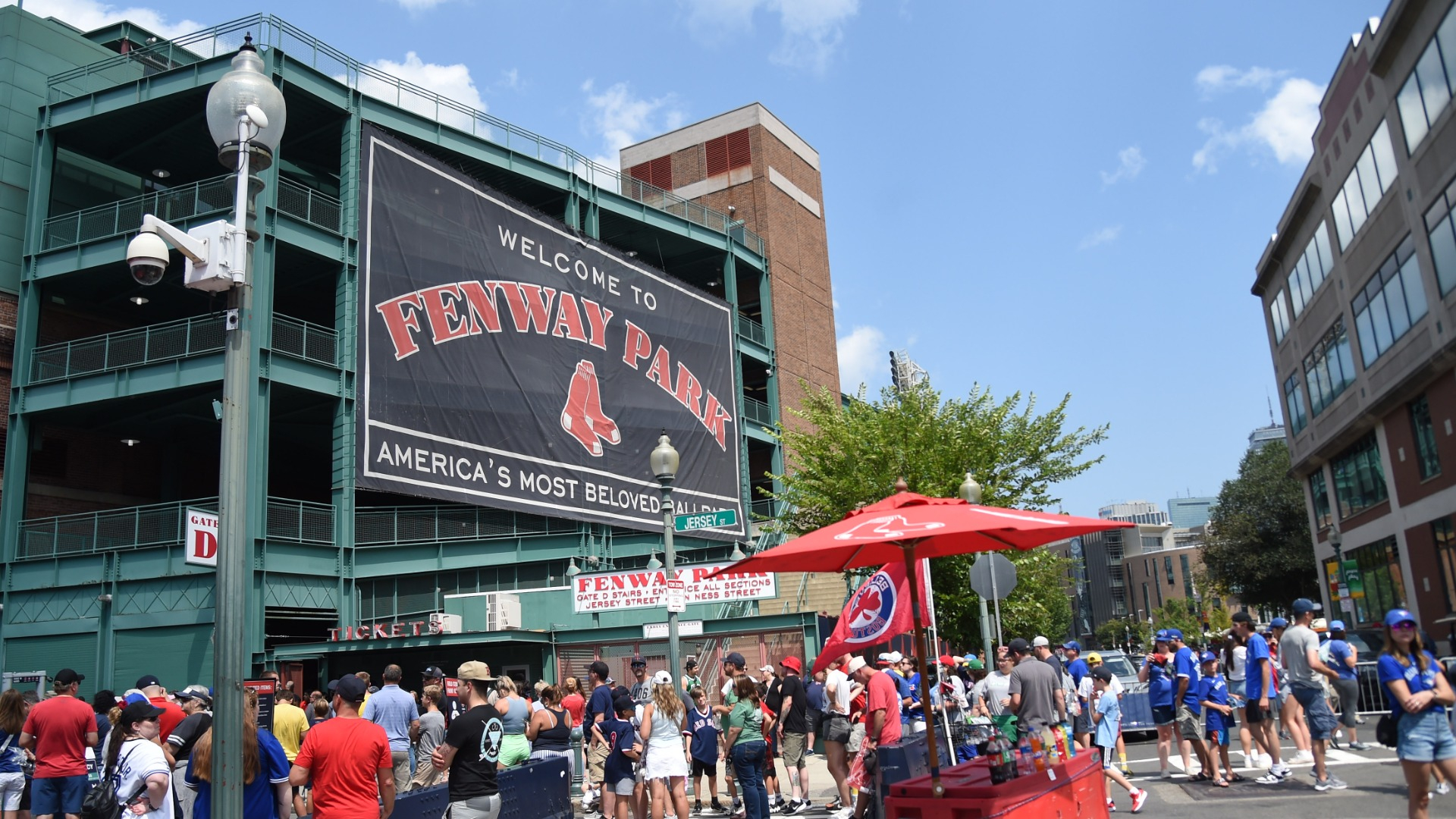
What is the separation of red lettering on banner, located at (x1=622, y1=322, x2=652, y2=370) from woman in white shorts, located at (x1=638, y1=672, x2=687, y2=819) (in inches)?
953

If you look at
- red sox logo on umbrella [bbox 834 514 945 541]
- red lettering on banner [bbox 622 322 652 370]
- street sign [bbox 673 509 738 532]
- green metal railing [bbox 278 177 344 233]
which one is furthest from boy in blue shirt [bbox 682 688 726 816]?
red lettering on banner [bbox 622 322 652 370]

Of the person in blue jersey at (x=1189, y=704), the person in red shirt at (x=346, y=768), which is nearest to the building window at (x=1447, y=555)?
the person in blue jersey at (x=1189, y=704)

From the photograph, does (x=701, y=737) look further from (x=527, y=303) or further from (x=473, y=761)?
(x=527, y=303)

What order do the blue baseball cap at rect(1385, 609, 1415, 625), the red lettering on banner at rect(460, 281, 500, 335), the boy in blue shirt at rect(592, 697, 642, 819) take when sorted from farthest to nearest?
the red lettering on banner at rect(460, 281, 500, 335) < the boy in blue shirt at rect(592, 697, 642, 819) < the blue baseball cap at rect(1385, 609, 1415, 625)

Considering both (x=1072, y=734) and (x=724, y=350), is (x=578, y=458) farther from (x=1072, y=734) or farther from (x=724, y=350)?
(x=1072, y=734)

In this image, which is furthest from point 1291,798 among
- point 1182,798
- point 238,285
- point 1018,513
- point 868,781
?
point 238,285

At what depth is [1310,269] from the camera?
40250mm

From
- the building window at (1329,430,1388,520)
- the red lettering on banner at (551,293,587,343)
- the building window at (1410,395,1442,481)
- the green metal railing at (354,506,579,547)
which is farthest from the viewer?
the building window at (1329,430,1388,520)

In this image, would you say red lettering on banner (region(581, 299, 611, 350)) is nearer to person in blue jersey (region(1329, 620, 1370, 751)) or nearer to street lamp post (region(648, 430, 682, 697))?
street lamp post (region(648, 430, 682, 697))

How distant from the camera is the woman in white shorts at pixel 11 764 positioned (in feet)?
33.2

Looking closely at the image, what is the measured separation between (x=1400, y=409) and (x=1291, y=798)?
85.6 feet

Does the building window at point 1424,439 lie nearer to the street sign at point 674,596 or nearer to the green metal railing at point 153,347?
the street sign at point 674,596

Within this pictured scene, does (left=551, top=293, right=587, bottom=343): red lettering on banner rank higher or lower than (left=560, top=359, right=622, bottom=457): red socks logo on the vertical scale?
higher

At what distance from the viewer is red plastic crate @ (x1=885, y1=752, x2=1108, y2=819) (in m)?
7.29
